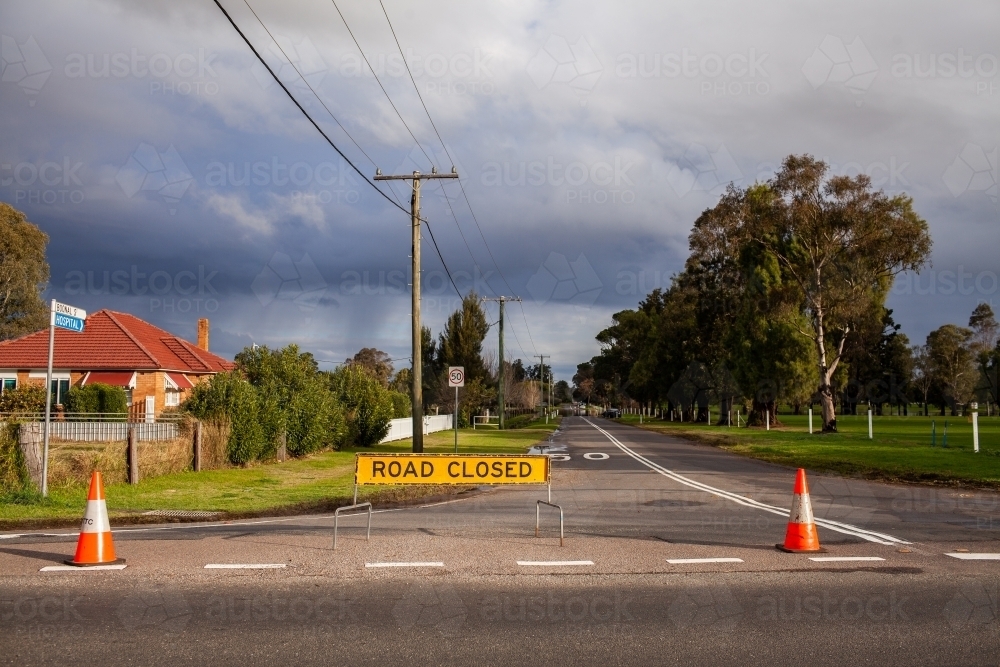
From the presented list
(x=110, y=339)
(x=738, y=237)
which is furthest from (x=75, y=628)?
(x=738, y=237)

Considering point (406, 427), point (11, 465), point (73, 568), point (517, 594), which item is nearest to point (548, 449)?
point (406, 427)

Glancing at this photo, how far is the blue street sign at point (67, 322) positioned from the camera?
13.9 meters

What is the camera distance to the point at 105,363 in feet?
124

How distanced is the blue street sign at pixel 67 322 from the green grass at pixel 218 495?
2.94m

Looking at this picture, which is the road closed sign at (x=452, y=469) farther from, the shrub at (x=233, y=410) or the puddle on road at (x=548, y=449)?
the puddle on road at (x=548, y=449)

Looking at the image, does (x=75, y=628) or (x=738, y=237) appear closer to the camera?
(x=75, y=628)

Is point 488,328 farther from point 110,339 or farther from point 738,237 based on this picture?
point 110,339

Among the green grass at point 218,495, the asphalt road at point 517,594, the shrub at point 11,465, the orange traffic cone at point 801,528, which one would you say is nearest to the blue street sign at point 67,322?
the shrub at point 11,465

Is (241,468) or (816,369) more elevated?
(816,369)

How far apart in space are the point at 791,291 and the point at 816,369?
16.4 ft

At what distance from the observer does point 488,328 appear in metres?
73.8

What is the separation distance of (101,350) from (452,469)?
3257 cm

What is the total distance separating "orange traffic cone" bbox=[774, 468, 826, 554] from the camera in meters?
9.75

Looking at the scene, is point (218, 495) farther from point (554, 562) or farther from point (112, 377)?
point (112, 377)
